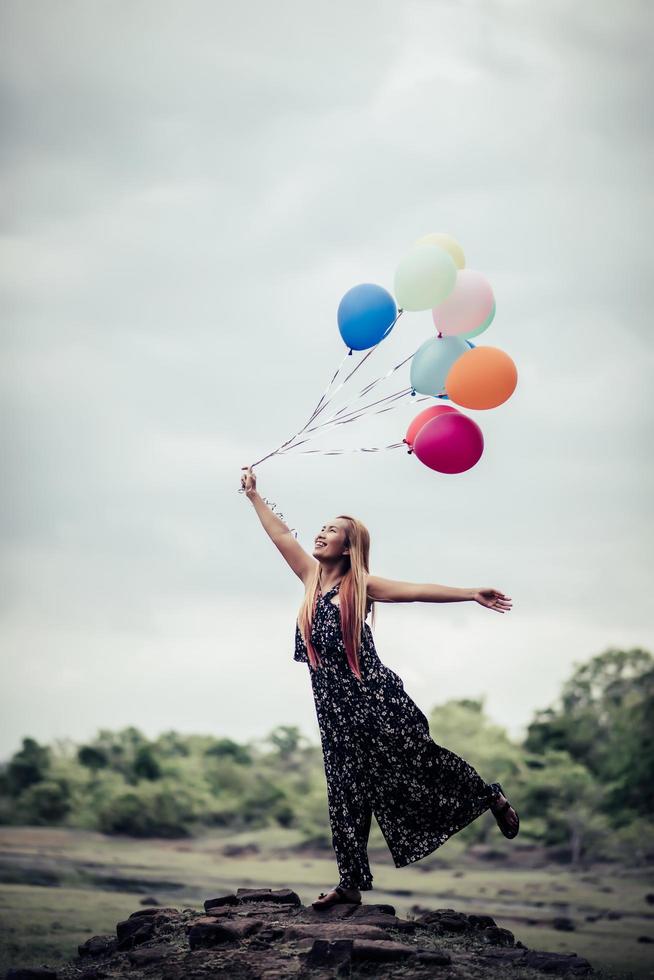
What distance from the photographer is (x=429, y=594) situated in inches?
241

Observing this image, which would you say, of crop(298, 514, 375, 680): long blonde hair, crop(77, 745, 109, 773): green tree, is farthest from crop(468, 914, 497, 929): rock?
crop(77, 745, 109, 773): green tree

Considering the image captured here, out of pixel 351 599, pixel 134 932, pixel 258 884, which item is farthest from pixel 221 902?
pixel 258 884

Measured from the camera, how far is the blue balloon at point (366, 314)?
686 cm

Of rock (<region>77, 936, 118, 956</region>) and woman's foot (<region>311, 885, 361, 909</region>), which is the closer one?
woman's foot (<region>311, 885, 361, 909</region>)

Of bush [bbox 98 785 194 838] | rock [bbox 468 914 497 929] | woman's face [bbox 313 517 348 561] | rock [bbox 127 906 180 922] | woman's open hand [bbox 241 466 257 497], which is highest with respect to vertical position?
bush [bbox 98 785 194 838]

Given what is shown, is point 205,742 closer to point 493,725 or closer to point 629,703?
point 493,725

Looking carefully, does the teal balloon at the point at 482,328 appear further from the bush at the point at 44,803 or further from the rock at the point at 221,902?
the bush at the point at 44,803

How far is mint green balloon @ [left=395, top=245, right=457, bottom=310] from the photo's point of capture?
6.77 m

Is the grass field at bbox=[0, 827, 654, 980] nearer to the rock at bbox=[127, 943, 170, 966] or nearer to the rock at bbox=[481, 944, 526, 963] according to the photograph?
the rock at bbox=[127, 943, 170, 966]

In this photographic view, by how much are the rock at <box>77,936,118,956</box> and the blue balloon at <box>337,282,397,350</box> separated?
12.8ft

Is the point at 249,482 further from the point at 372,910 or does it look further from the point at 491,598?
the point at 372,910

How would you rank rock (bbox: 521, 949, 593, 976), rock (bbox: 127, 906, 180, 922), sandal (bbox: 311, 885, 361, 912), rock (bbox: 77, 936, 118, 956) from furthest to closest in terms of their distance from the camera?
rock (bbox: 127, 906, 180, 922)
rock (bbox: 77, 936, 118, 956)
sandal (bbox: 311, 885, 361, 912)
rock (bbox: 521, 949, 593, 976)

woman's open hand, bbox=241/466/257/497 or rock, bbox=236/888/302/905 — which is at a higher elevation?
woman's open hand, bbox=241/466/257/497

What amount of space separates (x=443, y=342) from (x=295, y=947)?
3553 millimetres
